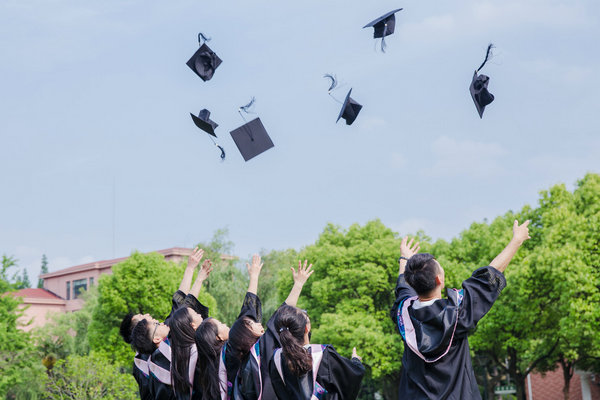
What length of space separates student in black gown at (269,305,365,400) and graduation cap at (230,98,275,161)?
136 inches

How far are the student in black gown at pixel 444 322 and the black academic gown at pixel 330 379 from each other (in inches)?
17.1

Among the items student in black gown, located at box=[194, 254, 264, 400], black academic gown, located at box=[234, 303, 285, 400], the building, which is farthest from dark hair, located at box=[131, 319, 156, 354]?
the building

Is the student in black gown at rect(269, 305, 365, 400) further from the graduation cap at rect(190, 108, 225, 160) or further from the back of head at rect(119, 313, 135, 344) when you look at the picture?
the graduation cap at rect(190, 108, 225, 160)

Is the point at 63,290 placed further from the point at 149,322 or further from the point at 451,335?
the point at 451,335

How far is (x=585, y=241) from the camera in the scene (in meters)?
18.6

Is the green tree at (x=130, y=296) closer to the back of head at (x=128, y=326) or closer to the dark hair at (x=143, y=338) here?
the back of head at (x=128, y=326)

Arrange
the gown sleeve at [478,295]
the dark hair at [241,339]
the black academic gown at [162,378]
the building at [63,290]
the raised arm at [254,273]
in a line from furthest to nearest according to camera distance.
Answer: the building at [63,290] < the black academic gown at [162,378] < the raised arm at [254,273] < the dark hair at [241,339] < the gown sleeve at [478,295]

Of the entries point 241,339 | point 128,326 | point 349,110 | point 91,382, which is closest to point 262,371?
point 241,339

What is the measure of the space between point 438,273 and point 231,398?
1790mm

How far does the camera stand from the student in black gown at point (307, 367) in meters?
4.04

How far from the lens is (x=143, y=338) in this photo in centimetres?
546

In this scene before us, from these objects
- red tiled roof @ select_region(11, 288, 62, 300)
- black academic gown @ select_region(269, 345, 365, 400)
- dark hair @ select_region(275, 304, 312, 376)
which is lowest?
black academic gown @ select_region(269, 345, 365, 400)

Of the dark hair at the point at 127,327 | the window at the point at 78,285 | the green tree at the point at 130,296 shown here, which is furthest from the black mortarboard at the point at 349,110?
the window at the point at 78,285

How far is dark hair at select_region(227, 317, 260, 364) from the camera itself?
14.9 ft
